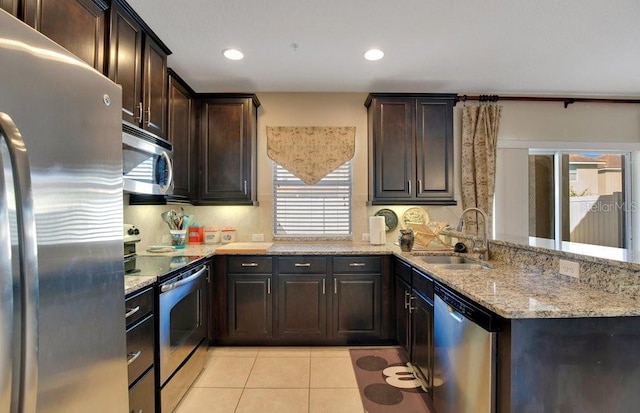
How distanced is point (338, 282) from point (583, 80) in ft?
10.4

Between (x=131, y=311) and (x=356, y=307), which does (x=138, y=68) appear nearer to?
(x=131, y=311)

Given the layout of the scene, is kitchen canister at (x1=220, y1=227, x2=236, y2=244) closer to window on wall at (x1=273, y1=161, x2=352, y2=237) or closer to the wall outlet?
window on wall at (x1=273, y1=161, x2=352, y2=237)

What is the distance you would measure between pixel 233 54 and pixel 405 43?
4.53 feet

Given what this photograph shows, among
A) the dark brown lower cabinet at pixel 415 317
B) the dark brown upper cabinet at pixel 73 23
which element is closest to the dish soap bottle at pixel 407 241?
the dark brown lower cabinet at pixel 415 317

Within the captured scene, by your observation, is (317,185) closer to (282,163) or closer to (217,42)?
(282,163)

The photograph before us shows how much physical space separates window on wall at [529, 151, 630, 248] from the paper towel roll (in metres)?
1.83

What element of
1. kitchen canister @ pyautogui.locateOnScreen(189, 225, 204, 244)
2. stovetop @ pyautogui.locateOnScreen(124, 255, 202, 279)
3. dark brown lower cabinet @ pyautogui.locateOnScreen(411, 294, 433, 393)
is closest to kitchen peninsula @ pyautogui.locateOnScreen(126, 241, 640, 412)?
dark brown lower cabinet @ pyautogui.locateOnScreen(411, 294, 433, 393)

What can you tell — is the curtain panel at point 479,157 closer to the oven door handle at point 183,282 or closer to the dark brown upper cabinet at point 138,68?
the oven door handle at point 183,282

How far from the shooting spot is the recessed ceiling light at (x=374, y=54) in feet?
8.36

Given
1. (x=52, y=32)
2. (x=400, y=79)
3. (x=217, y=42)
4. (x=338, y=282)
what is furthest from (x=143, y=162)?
(x=400, y=79)

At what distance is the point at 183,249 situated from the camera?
2.94 m

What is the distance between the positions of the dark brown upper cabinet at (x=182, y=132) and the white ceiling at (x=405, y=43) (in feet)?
0.59

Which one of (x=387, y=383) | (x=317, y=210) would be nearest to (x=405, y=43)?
(x=317, y=210)

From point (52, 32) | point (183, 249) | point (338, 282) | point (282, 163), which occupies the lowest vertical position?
point (338, 282)
